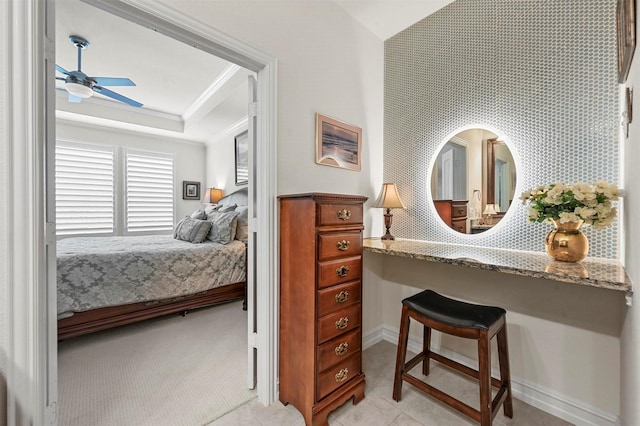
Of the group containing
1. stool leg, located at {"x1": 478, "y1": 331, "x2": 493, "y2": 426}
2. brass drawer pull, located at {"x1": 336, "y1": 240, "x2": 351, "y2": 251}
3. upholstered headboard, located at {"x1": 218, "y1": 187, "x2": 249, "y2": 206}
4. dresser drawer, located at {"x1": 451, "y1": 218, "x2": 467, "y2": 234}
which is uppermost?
upholstered headboard, located at {"x1": 218, "y1": 187, "x2": 249, "y2": 206}

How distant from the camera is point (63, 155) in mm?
4285

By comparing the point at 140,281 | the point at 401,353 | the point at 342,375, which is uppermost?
the point at 140,281

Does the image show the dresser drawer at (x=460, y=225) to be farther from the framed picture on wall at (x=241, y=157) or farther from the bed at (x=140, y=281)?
the framed picture on wall at (x=241, y=157)

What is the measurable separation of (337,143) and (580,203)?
1.48 metres

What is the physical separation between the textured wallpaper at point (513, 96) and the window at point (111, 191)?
15.3ft

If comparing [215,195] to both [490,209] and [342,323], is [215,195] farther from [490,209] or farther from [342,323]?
[490,209]

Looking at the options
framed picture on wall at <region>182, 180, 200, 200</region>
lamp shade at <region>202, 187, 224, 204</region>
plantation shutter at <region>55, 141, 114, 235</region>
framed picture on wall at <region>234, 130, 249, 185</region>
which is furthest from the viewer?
framed picture on wall at <region>182, 180, 200, 200</region>

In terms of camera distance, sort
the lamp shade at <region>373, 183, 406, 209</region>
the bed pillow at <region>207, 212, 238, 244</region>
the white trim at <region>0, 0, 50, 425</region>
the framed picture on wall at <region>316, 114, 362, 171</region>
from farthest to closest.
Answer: the bed pillow at <region>207, 212, 238, 244</region>, the lamp shade at <region>373, 183, 406, 209</region>, the framed picture on wall at <region>316, 114, 362, 171</region>, the white trim at <region>0, 0, 50, 425</region>

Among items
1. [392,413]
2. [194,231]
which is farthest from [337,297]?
[194,231]

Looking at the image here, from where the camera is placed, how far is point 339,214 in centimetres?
156

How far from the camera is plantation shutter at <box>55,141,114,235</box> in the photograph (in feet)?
14.0

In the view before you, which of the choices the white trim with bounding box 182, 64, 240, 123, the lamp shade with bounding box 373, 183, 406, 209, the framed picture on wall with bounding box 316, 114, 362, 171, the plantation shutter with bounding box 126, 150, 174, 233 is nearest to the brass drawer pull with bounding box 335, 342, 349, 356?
the lamp shade with bounding box 373, 183, 406, 209

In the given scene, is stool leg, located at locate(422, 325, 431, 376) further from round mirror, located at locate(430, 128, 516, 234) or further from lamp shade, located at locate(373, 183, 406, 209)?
lamp shade, located at locate(373, 183, 406, 209)

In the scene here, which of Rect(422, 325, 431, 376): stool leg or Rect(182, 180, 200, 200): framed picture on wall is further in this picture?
Rect(182, 180, 200, 200): framed picture on wall
